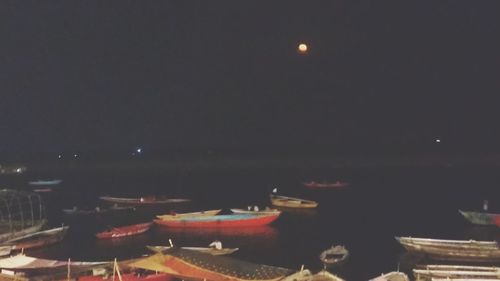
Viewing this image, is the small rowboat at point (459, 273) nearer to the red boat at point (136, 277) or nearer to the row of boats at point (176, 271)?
the row of boats at point (176, 271)

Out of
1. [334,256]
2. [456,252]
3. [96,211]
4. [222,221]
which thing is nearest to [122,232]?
[222,221]

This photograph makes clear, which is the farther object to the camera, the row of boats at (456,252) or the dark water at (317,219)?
the dark water at (317,219)

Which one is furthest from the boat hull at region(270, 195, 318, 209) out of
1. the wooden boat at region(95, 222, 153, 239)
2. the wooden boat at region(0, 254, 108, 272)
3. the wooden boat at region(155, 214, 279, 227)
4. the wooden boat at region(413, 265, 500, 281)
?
the wooden boat at region(0, 254, 108, 272)

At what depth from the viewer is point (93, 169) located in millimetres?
166250

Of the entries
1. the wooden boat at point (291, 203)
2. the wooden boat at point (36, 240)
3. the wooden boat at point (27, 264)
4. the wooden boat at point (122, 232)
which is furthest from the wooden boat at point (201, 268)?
the wooden boat at point (291, 203)

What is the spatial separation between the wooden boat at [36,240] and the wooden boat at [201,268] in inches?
644

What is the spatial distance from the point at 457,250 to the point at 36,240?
1113 inches

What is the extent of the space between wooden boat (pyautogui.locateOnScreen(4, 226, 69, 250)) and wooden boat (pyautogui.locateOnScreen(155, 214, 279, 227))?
8881 millimetres

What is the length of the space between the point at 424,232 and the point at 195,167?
11700cm

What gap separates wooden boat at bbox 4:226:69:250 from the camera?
3834 centimetres

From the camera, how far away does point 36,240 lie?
130 ft

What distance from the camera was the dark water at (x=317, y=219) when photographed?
38.1 meters

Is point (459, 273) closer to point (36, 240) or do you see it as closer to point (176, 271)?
point (176, 271)

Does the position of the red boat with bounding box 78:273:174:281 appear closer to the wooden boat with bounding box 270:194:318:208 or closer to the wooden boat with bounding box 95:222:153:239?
the wooden boat with bounding box 95:222:153:239
